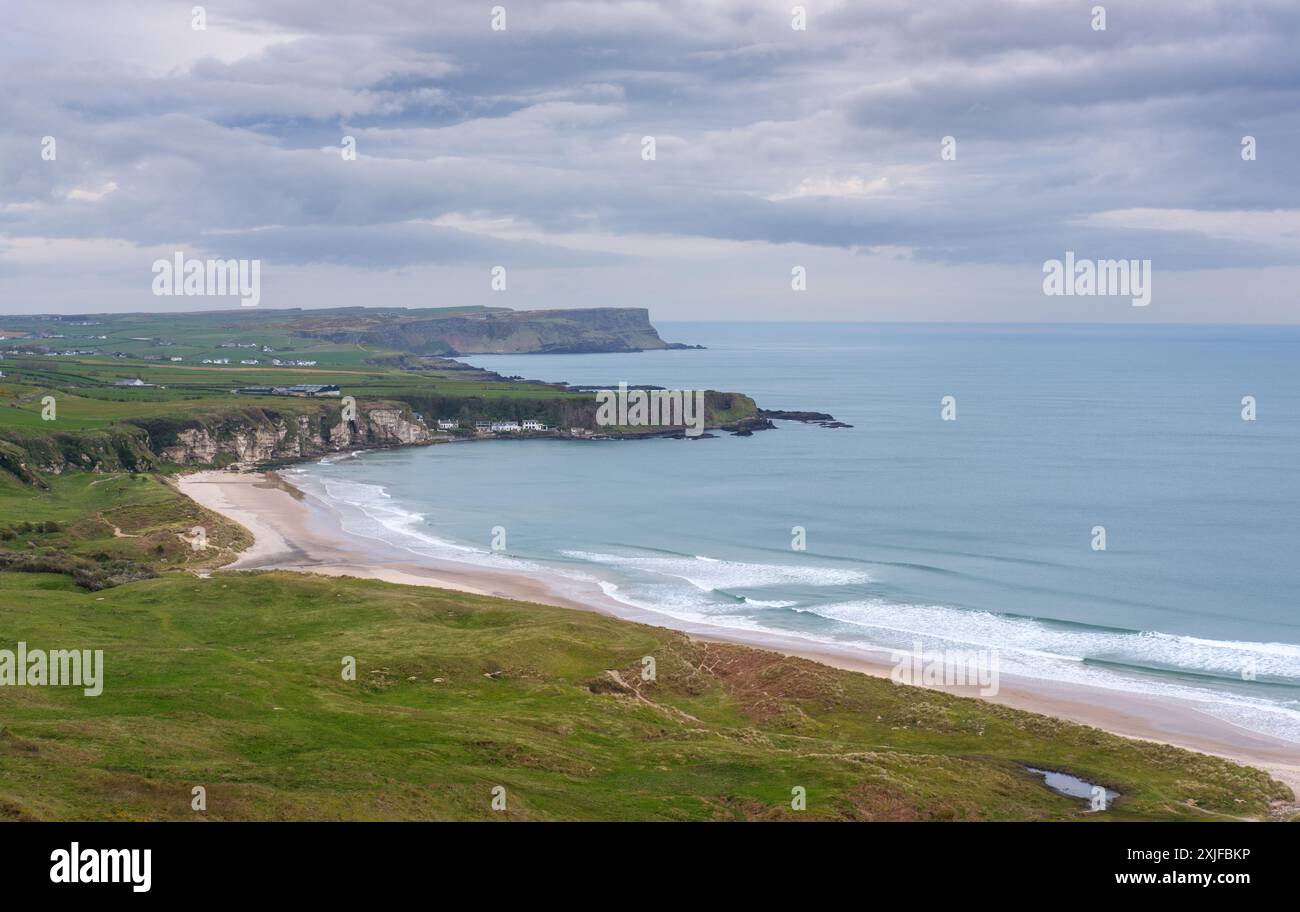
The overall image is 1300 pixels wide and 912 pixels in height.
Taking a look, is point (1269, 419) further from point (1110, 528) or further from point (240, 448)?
point (240, 448)

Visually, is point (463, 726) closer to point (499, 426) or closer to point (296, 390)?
point (499, 426)

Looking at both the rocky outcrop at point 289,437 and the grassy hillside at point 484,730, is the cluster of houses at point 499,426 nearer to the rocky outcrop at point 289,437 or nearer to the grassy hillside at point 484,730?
the rocky outcrop at point 289,437

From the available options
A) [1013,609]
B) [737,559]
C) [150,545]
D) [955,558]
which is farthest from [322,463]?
[1013,609]

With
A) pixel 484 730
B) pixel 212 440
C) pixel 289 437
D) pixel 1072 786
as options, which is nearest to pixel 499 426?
pixel 289 437

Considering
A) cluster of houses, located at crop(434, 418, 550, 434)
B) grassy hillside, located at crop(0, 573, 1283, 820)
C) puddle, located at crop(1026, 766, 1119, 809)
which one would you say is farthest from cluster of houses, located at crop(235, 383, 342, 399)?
puddle, located at crop(1026, 766, 1119, 809)

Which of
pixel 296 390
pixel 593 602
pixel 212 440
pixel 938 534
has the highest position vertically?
pixel 296 390

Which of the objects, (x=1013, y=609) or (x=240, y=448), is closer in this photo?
(x=1013, y=609)
